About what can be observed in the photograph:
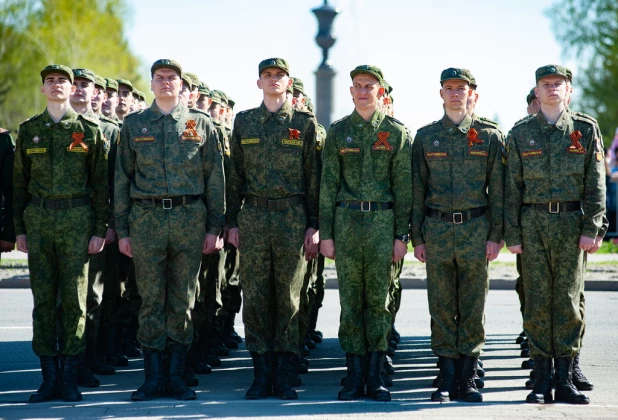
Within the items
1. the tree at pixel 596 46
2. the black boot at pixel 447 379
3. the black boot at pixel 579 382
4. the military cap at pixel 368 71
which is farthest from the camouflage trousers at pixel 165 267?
the tree at pixel 596 46

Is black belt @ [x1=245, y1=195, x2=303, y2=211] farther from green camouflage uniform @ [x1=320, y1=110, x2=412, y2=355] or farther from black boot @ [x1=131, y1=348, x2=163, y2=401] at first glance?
black boot @ [x1=131, y1=348, x2=163, y2=401]

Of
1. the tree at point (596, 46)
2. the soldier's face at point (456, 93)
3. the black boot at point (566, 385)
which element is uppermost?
the tree at point (596, 46)

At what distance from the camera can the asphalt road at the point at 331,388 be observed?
6.16 metres

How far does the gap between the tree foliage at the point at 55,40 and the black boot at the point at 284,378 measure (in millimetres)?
35848

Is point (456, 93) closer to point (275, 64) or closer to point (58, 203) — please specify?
point (275, 64)

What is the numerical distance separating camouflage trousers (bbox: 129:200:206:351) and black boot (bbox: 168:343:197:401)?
63mm

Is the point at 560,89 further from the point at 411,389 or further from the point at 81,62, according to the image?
the point at 81,62

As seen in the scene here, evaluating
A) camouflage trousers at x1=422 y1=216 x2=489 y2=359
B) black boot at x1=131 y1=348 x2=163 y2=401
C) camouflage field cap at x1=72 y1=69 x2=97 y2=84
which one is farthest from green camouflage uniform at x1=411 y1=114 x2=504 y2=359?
camouflage field cap at x1=72 y1=69 x2=97 y2=84

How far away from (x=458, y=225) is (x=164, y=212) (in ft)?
7.06

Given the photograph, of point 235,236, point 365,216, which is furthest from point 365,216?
point 235,236

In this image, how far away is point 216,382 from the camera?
739 centimetres

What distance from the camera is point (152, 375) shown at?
6570 millimetres

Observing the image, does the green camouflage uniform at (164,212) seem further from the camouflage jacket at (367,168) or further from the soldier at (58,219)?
the camouflage jacket at (367,168)

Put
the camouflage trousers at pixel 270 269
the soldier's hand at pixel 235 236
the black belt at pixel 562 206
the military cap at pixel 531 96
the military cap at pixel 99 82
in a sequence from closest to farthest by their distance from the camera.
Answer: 1. the black belt at pixel 562 206
2. the camouflage trousers at pixel 270 269
3. the soldier's hand at pixel 235 236
4. the military cap at pixel 99 82
5. the military cap at pixel 531 96
